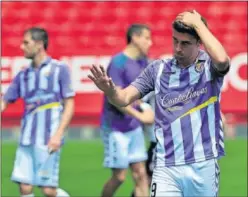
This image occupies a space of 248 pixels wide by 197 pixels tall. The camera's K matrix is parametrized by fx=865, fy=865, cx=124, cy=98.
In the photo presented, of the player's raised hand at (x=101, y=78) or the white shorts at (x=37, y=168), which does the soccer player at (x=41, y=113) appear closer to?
the white shorts at (x=37, y=168)

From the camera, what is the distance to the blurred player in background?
940 centimetres

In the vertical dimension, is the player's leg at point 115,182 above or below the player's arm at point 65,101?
below

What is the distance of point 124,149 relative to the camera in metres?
9.43

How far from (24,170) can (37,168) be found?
130 mm

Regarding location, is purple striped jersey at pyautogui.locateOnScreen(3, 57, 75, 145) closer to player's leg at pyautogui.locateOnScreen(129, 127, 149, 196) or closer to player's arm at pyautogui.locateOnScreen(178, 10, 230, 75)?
player's leg at pyautogui.locateOnScreen(129, 127, 149, 196)

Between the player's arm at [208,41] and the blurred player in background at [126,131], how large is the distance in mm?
3560

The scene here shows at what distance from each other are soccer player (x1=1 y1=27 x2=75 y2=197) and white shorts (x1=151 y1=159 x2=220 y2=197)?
105 inches

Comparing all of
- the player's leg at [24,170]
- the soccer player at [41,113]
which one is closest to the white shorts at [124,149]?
the soccer player at [41,113]

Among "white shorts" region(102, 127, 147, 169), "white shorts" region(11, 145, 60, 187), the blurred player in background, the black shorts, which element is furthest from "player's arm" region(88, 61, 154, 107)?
the black shorts

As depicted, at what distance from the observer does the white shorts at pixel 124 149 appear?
941cm

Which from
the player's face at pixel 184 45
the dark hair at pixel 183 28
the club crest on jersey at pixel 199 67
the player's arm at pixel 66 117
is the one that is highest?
the dark hair at pixel 183 28

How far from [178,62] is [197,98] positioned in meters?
0.29

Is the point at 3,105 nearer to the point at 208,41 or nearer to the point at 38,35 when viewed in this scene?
the point at 38,35

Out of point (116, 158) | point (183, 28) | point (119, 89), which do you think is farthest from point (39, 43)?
point (183, 28)
